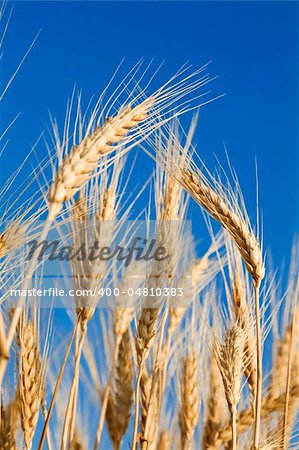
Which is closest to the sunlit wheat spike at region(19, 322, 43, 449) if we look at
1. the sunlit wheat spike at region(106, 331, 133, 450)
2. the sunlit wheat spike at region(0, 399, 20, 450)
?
the sunlit wheat spike at region(0, 399, 20, 450)

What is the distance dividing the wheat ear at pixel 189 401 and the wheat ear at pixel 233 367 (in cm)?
70

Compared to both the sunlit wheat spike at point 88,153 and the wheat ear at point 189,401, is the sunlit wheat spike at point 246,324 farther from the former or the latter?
the sunlit wheat spike at point 88,153

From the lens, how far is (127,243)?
240cm

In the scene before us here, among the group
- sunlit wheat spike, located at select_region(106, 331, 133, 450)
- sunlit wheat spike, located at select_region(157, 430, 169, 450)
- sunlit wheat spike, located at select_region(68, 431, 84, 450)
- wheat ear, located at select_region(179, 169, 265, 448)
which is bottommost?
sunlit wheat spike, located at select_region(68, 431, 84, 450)

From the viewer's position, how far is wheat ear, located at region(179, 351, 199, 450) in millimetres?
2547

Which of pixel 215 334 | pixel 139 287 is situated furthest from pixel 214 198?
pixel 139 287

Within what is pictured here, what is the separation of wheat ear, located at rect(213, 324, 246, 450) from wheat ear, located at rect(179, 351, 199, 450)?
696 mm

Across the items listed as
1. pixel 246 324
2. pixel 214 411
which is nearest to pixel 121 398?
pixel 214 411

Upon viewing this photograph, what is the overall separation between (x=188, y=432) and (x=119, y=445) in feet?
Answer: 0.89

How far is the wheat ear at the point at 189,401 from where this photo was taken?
8.36 feet

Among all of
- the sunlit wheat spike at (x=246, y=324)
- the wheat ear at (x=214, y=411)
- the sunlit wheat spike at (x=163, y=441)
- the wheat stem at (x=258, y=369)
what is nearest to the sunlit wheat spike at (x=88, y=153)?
the wheat stem at (x=258, y=369)

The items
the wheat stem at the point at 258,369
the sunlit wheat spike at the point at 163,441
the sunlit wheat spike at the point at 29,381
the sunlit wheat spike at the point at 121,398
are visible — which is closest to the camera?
the wheat stem at the point at 258,369

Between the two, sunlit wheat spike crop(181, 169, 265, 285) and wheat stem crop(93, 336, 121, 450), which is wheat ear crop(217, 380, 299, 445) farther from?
sunlit wheat spike crop(181, 169, 265, 285)

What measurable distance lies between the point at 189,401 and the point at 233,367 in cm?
78
